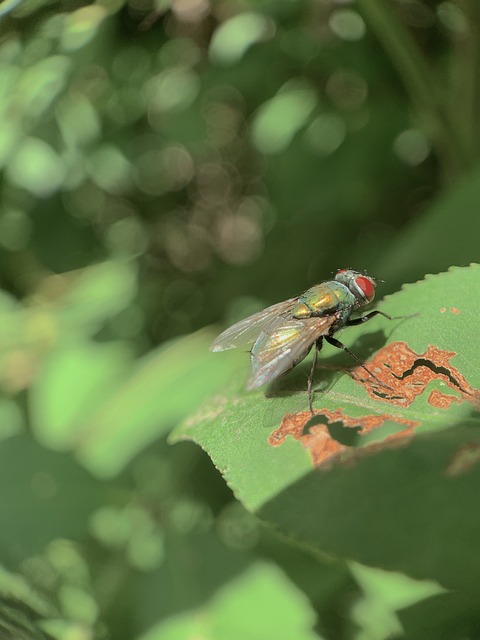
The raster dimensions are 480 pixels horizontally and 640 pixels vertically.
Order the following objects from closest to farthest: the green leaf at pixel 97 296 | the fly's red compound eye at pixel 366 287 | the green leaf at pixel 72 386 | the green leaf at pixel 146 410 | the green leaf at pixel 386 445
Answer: the green leaf at pixel 386 445 → the fly's red compound eye at pixel 366 287 → the green leaf at pixel 146 410 → the green leaf at pixel 72 386 → the green leaf at pixel 97 296

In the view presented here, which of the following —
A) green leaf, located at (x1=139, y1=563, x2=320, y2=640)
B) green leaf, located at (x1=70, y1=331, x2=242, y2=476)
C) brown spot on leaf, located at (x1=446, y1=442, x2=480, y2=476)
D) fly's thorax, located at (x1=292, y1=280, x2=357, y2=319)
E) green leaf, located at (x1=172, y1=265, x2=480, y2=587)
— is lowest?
green leaf, located at (x1=139, y1=563, x2=320, y2=640)

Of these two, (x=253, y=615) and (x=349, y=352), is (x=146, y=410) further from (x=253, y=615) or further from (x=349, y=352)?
(x=349, y=352)

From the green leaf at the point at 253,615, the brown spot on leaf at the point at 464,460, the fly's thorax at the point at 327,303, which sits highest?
the fly's thorax at the point at 327,303

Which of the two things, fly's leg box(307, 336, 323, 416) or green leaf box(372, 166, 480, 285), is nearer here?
fly's leg box(307, 336, 323, 416)

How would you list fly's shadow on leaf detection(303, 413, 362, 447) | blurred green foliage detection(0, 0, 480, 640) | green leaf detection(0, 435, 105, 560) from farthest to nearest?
green leaf detection(0, 435, 105, 560) → blurred green foliage detection(0, 0, 480, 640) → fly's shadow on leaf detection(303, 413, 362, 447)

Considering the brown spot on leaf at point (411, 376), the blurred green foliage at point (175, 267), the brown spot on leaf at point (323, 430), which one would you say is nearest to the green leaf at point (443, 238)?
the blurred green foliage at point (175, 267)

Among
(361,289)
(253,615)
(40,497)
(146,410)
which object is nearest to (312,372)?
(361,289)

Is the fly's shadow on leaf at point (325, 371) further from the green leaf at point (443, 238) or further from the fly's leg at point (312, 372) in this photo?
the green leaf at point (443, 238)

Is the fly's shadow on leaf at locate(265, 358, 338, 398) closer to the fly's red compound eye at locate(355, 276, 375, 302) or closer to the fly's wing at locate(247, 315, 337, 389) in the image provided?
the fly's wing at locate(247, 315, 337, 389)

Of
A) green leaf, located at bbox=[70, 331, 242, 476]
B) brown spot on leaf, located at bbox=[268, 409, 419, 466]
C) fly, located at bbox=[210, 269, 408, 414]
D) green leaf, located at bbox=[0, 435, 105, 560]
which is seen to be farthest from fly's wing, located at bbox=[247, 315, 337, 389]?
green leaf, located at bbox=[0, 435, 105, 560]
